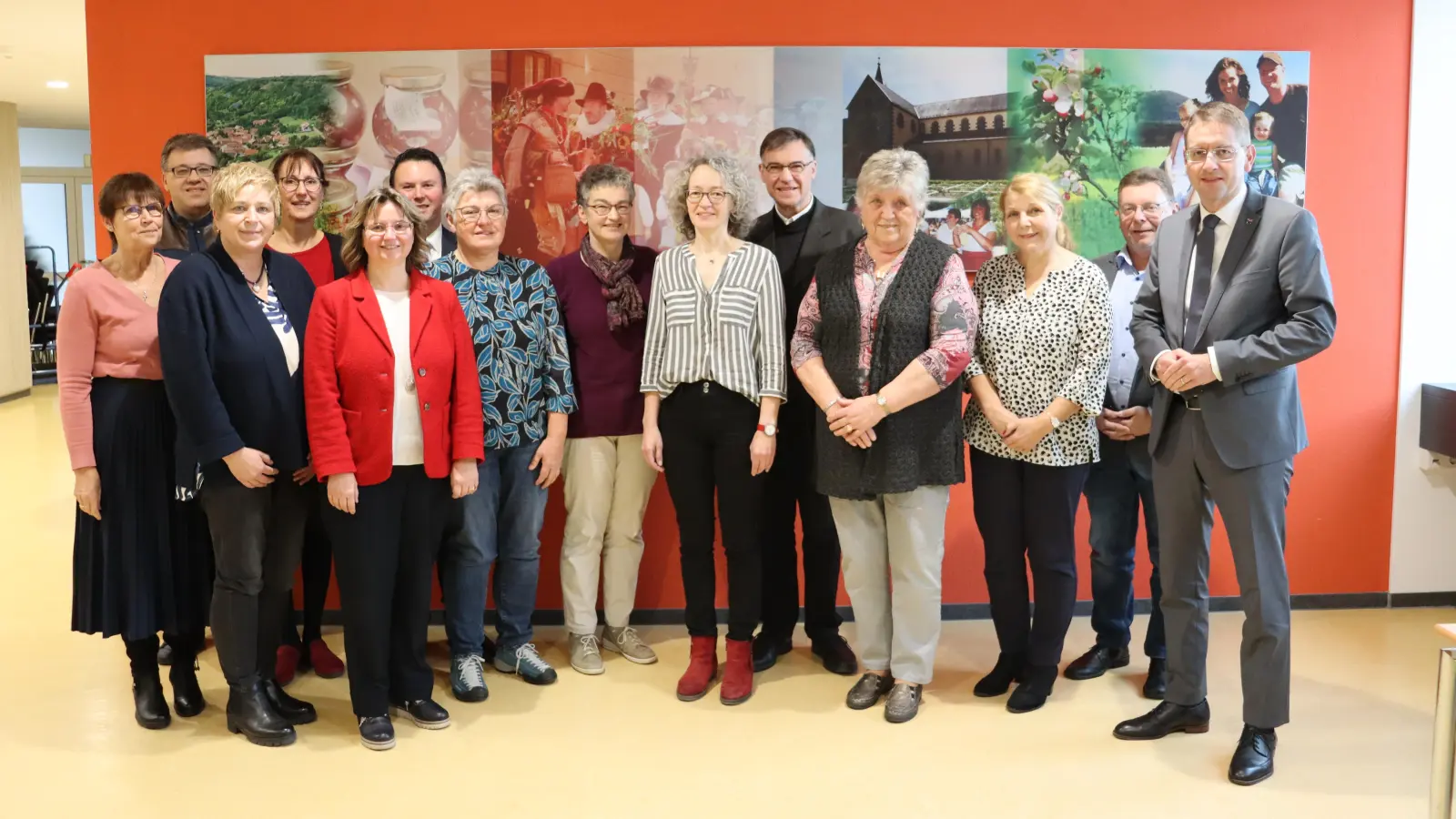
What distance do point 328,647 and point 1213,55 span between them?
408 cm

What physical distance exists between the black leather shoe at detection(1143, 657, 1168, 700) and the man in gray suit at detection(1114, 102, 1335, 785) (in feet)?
1.82

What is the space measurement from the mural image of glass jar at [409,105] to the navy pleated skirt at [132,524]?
1.43 meters

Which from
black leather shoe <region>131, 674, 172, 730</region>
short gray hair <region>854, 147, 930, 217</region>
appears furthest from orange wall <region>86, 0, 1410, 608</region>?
black leather shoe <region>131, 674, 172, 730</region>

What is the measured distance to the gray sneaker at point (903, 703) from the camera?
346 cm

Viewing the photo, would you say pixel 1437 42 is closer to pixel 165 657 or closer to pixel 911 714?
pixel 911 714

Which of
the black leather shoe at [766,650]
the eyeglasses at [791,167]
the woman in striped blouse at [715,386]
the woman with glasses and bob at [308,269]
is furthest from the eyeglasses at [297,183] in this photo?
the black leather shoe at [766,650]

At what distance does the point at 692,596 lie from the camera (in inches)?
145

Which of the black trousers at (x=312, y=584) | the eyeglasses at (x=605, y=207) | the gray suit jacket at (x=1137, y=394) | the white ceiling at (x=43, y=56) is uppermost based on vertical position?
the white ceiling at (x=43, y=56)

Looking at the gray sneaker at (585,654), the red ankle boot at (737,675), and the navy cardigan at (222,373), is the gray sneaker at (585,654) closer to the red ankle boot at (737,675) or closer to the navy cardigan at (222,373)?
the red ankle boot at (737,675)

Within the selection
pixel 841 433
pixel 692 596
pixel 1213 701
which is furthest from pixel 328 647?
pixel 1213 701

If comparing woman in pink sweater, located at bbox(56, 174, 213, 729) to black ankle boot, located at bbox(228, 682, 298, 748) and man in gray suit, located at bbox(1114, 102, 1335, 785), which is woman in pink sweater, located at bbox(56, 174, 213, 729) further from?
man in gray suit, located at bbox(1114, 102, 1335, 785)

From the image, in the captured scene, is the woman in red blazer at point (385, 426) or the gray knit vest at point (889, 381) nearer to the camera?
the woman in red blazer at point (385, 426)

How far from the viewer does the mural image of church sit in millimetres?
4285

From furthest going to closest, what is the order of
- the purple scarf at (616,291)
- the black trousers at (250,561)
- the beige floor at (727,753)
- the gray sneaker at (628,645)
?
the gray sneaker at (628,645), the purple scarf at (616,291), the black trousers at (250,561), the beige floor at (727,753)
